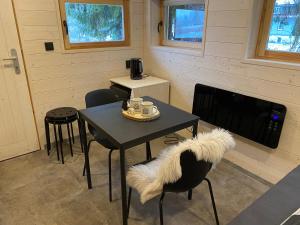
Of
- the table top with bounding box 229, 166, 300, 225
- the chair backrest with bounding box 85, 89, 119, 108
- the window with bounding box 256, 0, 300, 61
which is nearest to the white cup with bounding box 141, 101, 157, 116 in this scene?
the chair backrest with bounding box 85, 89, 119, 108

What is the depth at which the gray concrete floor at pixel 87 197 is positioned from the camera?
174 centimetres

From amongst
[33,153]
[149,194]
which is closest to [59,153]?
[33,153]

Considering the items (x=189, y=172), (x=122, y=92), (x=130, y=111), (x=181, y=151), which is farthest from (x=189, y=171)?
(x=122, y=92)

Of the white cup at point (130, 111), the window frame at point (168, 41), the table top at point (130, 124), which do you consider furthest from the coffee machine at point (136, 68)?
the white cup at point (130, 111)

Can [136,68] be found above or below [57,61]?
below

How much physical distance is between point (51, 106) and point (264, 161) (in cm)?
236

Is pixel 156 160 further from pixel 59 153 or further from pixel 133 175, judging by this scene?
pixel 59 153

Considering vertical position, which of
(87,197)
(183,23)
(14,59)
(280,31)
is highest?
(183,23)

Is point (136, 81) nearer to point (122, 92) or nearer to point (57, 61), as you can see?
point (122, 92)

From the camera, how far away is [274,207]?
97 cm

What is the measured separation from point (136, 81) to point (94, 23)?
0.86m

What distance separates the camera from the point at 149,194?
53.9 inches

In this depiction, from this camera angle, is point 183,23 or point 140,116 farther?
point 183,23

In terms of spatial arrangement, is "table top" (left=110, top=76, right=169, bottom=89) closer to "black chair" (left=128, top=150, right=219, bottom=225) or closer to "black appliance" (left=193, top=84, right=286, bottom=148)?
"black appliance" (left=193, top=84, right=286, bottom=148)
